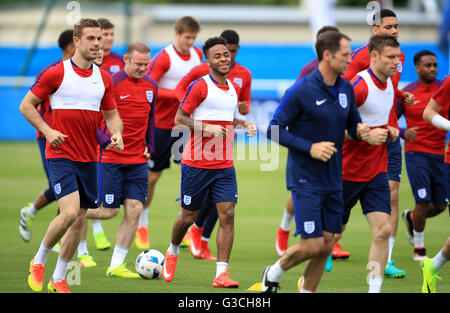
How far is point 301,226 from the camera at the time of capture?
704 cm

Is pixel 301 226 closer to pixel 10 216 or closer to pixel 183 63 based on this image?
pixel 183 63

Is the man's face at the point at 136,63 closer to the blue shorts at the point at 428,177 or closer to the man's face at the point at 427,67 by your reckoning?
the man's face at the point at 427,67

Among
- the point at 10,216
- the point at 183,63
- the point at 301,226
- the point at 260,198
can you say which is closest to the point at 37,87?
the point at 301,226

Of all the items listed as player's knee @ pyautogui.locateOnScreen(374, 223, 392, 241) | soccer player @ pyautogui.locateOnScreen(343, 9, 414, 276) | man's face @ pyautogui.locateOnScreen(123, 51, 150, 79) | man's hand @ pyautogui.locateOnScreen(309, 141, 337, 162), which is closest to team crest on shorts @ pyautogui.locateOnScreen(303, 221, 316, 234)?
man's hand @ pyautogui.locateOnScreen(309, 141, 337, 162)

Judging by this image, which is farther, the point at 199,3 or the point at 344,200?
the point at 199,3

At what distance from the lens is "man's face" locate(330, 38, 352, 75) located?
23.2 ft

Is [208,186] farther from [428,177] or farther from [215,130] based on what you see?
[428,177]

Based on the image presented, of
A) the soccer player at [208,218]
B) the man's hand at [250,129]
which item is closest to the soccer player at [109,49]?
the soccer player at [208,218]

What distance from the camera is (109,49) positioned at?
11.0m

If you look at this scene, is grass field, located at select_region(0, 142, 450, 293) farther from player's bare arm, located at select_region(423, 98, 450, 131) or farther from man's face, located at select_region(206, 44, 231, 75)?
man's face, located at select_region(206, 44, 231, 75)

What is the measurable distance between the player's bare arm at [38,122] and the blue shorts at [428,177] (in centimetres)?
508

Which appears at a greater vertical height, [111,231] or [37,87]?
[37,87]
